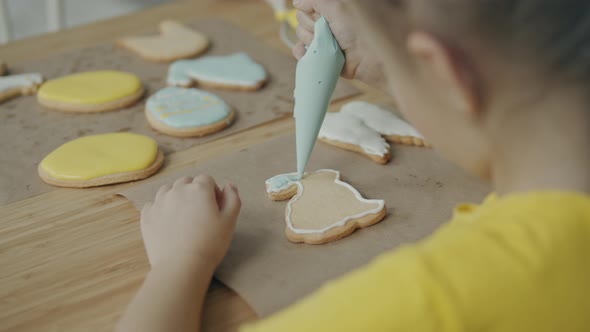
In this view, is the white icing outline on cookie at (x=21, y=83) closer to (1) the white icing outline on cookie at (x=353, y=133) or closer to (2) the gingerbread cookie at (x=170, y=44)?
(2) the gingerbread cookie at (x=170, y=44)

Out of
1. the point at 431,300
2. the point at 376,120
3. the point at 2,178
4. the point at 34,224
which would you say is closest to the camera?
the point at 431,300

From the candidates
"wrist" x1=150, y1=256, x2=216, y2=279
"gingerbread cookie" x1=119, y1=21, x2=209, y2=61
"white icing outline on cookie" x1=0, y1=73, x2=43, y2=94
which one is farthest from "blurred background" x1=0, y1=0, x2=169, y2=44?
"wrist" x1=150, y1=256, x2=216, y2=279

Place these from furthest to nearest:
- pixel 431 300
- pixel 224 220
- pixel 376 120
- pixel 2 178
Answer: pixel 376 120
pixel 2 178
pixel 224 220
pixel 431 300

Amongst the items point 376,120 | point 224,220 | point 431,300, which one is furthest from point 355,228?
point 431,300

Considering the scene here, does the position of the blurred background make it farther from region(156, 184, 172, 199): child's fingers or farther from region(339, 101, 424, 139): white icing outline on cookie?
region(156, 184, 172, 199): child's fingers

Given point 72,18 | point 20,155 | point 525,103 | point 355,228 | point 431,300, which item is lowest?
point 72,18

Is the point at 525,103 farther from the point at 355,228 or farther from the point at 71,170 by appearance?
the point at 71,170

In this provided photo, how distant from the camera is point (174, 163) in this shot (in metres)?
1.13

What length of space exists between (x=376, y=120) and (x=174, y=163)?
35cm

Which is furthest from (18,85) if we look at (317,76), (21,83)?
(317,76)

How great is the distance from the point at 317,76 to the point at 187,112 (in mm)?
325

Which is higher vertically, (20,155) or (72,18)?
(20,155)

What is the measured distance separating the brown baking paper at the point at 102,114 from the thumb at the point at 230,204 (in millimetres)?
264

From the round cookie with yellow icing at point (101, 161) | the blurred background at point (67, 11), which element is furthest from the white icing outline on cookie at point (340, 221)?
the blurred background at point (67, 11)
